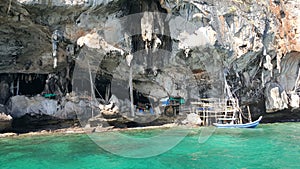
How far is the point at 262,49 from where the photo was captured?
1866cm

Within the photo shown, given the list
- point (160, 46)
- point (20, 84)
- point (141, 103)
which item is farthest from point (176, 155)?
point (20, 84)

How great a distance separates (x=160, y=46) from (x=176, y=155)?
9397 mm

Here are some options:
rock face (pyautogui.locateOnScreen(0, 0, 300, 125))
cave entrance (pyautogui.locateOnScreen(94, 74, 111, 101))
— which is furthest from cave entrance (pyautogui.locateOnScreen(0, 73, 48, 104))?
cave entrance (pyautogui.locateOnScreen(94, 74, 111, 101))

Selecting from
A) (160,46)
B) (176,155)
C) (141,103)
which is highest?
(160,46)

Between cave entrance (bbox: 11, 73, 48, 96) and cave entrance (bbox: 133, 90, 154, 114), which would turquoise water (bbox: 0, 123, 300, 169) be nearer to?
cave entrance (bbox: 11, 73, 48, 96)

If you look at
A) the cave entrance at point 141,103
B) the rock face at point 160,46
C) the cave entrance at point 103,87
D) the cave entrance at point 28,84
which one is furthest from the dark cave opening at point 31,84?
the cave entrance at point 141,103

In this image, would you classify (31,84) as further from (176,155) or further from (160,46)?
(176,155)

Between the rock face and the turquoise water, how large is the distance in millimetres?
6292

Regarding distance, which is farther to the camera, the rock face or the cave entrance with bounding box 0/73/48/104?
the cave entrance with bounding box 0/73/48/104

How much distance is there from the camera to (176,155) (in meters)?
9.49

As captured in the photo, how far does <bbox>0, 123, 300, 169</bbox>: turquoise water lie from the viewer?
822cm

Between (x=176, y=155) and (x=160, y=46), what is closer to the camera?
(x=176, y=155)

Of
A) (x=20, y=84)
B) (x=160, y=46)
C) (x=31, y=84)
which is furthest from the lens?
(x=31, y=84)

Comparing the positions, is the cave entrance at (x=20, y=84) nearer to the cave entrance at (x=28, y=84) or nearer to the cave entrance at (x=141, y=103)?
the cave entrance at (x=28, y=84)
